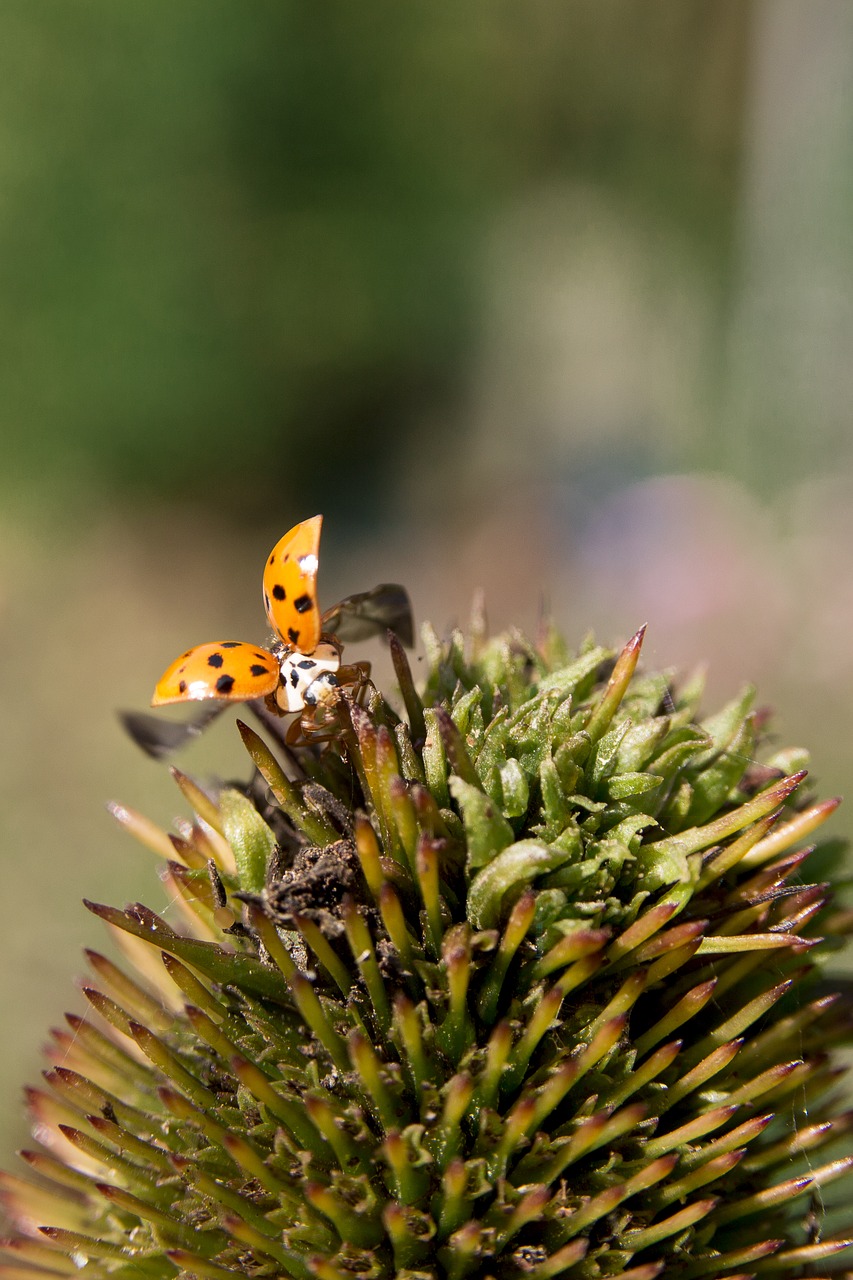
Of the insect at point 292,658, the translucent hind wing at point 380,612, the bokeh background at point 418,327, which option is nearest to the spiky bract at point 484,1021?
the insect at point 292,658

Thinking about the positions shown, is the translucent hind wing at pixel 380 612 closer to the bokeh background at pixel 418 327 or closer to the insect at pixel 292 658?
the insect at pixel 292 658

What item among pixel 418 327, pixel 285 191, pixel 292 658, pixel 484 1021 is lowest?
pixel 484 1021

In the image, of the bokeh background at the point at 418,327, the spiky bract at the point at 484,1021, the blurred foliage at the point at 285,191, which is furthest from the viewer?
the blurred foliage at the point at 285,191

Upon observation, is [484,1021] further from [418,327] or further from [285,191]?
[418,327]

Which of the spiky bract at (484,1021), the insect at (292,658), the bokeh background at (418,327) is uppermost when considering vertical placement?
the bokeh background at (418,327)

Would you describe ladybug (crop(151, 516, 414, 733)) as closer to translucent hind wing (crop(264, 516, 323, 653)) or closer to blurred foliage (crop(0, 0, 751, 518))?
translucent hind wing (crop(264, 516, 323, 653))

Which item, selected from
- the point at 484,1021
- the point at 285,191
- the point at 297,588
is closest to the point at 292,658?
the point at 297,588

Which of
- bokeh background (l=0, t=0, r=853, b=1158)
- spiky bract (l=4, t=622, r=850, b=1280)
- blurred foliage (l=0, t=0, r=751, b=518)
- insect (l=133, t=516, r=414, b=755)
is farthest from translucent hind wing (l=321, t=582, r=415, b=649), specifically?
blurred foliage (l=0, t=0, r=751, b=518)
